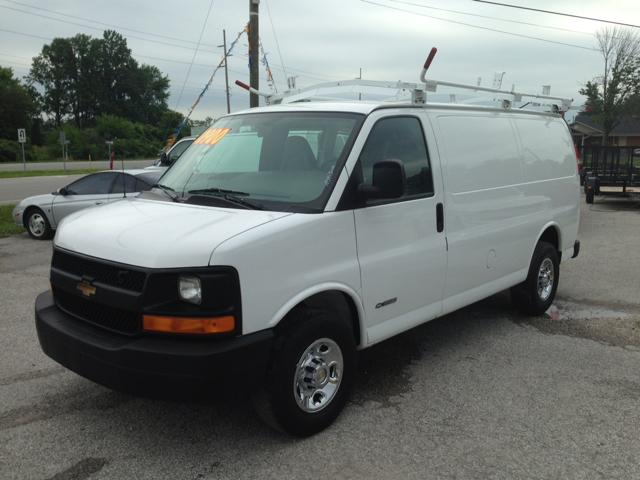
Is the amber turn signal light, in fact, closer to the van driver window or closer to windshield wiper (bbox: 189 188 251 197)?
windshield wiper (bbox: 189 188 251 197)

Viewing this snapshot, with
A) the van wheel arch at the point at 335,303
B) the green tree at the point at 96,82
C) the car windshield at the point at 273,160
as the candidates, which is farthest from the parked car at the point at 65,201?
the green tree at the point at 96,82

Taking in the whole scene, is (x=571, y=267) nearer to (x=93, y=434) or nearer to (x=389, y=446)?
(x=389, y=446)

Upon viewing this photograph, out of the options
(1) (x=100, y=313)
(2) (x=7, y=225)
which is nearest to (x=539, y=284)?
(1) (x=100, y=313)

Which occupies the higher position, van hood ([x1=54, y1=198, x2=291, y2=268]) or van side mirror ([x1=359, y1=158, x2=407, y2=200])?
van side mirror ([x1=359, y1=158, x2=407, y2=200])

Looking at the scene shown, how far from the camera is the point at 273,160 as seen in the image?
397 cm

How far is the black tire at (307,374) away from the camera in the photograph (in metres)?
3.26

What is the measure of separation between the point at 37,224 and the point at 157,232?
9.40 metres

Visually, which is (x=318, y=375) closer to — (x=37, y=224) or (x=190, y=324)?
(x=190, y=324)

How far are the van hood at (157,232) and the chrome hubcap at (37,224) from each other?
27.3ft

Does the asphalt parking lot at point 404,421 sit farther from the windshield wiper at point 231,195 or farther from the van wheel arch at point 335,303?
the windshield wiper at point 231,195

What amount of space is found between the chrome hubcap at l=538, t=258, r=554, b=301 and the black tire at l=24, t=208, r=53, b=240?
9332mm

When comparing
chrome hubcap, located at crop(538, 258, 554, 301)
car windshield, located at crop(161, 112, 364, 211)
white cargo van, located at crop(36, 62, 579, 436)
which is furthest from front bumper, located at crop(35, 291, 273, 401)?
chrome hubcap, located at crop(538, 258, 554, 301)

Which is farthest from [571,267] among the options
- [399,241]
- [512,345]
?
[399,241]

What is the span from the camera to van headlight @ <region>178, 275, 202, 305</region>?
9.86 feet
